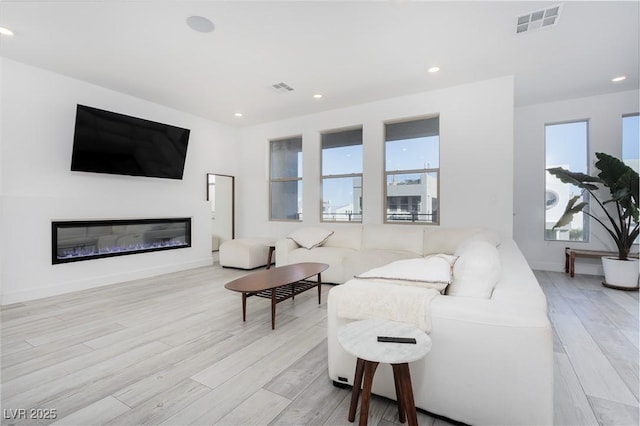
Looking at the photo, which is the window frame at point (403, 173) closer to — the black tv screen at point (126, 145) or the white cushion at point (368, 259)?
the white cushion at point (368, 259)

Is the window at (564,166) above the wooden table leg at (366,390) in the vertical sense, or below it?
above

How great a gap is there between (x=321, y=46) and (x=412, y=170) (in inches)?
99.9

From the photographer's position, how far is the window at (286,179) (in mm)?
6090

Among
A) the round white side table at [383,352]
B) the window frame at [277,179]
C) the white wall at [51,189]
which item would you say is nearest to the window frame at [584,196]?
the window frame at [277,179]

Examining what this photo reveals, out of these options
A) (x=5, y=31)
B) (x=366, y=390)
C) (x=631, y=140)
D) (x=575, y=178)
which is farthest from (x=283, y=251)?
(x=631, y=140)

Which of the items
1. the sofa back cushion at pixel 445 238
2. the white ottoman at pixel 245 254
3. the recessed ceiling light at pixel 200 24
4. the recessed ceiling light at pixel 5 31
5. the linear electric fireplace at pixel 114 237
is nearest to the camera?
the recessed ceiling light at pixel 200 24

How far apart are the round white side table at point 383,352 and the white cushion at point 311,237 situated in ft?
10.7

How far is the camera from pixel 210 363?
6.78ft

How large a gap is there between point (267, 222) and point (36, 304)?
3.77m

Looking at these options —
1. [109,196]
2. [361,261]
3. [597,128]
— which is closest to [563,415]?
[361,261]

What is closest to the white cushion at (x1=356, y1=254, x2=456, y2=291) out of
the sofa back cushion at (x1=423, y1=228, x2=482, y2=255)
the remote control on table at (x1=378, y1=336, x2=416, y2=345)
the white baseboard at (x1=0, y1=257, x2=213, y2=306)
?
the remote control on table at (x1=378, y1=336, x2=416, y2=345)

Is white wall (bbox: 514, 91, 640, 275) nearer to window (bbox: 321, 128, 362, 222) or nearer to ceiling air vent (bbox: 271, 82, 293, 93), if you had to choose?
window (bbox: 321, 128, 362, 222)

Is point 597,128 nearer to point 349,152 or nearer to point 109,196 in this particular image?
point 349,152

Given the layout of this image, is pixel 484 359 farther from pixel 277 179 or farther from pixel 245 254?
pixel 277 179
